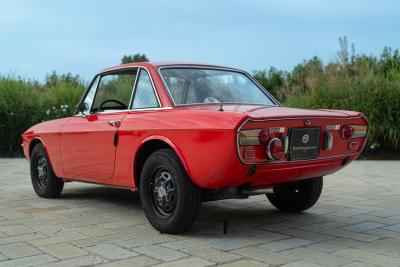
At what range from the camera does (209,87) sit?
5.34 meters

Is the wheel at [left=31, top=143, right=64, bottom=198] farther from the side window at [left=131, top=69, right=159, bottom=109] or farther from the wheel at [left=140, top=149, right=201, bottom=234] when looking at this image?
the wheel at [left=140, top=149, right=201, bottom=234]

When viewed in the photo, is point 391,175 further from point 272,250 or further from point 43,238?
point 43,238

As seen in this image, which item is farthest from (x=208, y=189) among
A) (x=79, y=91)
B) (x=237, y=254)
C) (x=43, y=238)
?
(x=79, y=91)

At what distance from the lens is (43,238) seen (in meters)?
4.66

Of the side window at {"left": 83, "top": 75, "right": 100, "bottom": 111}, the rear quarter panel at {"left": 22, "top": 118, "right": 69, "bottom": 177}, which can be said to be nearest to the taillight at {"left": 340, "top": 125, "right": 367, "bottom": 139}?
the side window at {"left": 83, "top": 75, "right": 100, "bottom": 111}

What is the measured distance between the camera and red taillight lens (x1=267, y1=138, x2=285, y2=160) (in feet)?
13.8

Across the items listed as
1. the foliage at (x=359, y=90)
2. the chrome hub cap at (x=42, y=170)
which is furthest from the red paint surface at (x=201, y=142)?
the foliage at (x=359, y=90)

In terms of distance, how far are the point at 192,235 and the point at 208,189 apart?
428mm

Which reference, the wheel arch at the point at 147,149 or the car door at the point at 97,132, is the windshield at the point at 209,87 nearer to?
the wheel arch at the point at 147,149

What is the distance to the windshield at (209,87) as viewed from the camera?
5156 millimetres

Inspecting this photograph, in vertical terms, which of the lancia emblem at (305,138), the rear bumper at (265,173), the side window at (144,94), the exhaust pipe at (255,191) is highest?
the side window at (144,94)

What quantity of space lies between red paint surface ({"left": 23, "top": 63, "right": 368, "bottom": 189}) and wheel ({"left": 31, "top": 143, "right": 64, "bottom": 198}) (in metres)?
0.76

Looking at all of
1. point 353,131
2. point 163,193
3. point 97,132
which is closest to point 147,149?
point 163,193

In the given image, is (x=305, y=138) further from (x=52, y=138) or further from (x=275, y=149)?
(x=52, y=138)
